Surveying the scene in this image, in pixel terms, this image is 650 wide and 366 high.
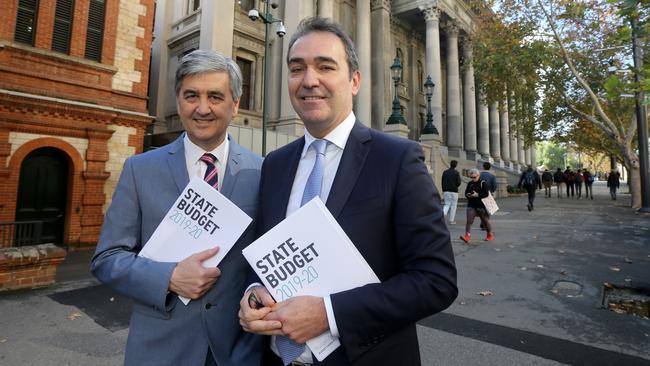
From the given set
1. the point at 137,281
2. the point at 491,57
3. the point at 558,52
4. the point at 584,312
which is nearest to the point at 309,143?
the point at 137,281

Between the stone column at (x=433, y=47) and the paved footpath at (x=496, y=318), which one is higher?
the stone column at (x=433, y=47)

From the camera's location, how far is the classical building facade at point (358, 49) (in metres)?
18.4

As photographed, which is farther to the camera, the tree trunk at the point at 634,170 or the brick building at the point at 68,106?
the tree trunk at the point at 634,170

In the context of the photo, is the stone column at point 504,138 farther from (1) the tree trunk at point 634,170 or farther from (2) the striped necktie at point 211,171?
(2) the striped necktie at point 211,171

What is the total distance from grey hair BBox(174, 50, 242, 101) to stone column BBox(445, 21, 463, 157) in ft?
94.9

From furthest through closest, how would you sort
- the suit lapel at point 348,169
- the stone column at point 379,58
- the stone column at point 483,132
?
1. the stone column at point 483,132
2. the stone column at point 379,58
3. the suit lapel at point 348,169

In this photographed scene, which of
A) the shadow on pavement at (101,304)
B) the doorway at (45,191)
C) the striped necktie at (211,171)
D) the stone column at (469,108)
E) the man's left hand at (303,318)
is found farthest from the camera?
the stone column at (469,108)

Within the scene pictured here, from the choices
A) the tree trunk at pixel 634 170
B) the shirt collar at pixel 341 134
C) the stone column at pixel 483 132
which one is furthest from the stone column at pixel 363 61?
the shirt collar at pixel 341 134

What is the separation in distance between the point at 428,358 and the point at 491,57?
18523 millimetres

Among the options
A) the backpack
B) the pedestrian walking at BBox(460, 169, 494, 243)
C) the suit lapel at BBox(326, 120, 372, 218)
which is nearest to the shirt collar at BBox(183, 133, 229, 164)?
the suit lapel at BBox(326, 120, 372, 218)

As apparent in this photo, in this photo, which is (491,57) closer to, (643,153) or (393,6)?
(643,153)

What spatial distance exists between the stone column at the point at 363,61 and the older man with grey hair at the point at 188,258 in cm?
2017

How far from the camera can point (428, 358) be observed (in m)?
3.53

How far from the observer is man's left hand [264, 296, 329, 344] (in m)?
1.31
